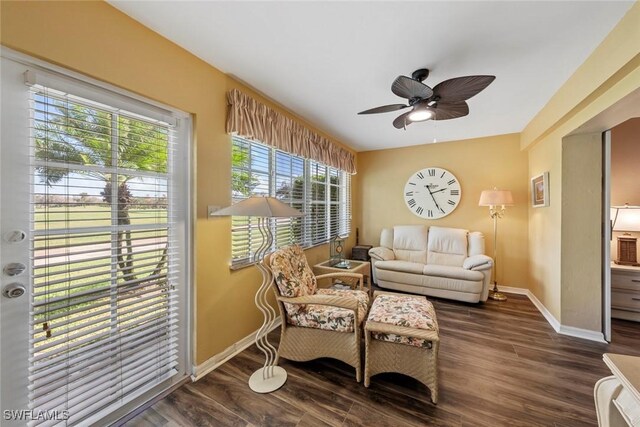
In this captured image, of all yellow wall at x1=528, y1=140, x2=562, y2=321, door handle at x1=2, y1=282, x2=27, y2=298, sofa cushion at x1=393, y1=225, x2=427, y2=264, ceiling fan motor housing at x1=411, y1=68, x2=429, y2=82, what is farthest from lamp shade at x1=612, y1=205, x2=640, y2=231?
door handle at x1=2, y1=282, x2=27, y2=298

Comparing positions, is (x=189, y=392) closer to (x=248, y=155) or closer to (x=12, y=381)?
(x=12, y=381)

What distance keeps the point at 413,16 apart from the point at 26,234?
2.39m

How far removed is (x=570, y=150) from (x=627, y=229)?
1.31 metres

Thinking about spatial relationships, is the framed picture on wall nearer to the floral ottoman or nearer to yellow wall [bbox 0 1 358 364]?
the floral ottoman

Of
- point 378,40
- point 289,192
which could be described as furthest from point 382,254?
point 378,40

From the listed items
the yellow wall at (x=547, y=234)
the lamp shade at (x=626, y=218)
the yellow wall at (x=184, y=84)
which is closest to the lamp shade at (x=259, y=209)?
the yellow wall at (x=184, y=84)

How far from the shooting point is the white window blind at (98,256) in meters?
1.19

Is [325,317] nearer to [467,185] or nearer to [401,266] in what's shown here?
[401,266]

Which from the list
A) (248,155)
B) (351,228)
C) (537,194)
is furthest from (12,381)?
(537,194)

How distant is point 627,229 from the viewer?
2727mm

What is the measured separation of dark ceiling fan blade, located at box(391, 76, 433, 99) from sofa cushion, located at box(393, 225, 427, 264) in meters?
2.63

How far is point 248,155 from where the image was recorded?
2379mm

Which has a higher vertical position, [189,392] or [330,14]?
[330,14]

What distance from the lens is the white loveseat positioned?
3.18m
